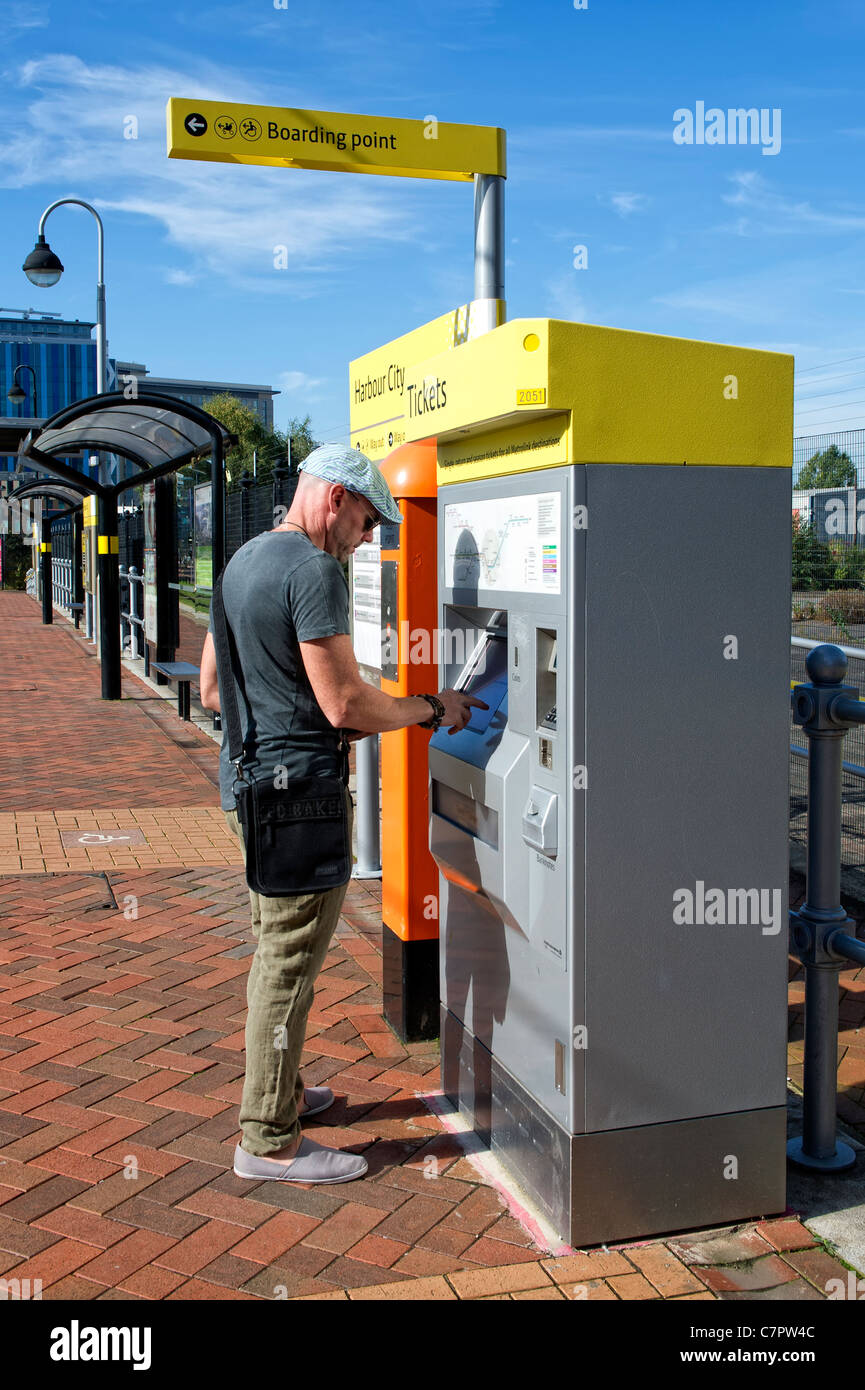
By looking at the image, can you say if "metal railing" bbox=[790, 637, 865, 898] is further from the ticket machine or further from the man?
the man

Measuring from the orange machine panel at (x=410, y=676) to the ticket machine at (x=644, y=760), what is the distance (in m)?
0.72

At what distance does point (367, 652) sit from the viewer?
4.21 meters

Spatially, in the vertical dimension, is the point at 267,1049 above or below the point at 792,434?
below

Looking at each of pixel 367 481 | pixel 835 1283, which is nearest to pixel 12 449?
pixel 367 481

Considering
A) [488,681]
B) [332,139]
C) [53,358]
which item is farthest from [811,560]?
[53,358]

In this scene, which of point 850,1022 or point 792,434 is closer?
point 792,434

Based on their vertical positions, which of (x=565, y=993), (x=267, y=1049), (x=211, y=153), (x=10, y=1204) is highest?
(x=211, y=153)

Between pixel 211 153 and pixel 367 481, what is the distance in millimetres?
1894

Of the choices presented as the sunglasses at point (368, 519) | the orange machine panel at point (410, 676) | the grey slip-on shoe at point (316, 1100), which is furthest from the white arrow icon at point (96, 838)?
the sunglasses at point (368, 519)

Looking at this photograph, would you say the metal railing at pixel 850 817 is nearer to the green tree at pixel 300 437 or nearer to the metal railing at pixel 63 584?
the metal railing at pixel 63 584

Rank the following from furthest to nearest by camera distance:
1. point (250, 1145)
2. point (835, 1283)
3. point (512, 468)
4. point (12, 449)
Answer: point (12, 449) < point (250, 1145) < point (512, 468) < point (835, 1283)

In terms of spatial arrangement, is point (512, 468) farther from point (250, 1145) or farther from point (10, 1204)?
point (10, 1204)

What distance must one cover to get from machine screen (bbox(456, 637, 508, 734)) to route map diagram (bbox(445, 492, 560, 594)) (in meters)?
0.18

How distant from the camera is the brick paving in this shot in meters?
2.62
